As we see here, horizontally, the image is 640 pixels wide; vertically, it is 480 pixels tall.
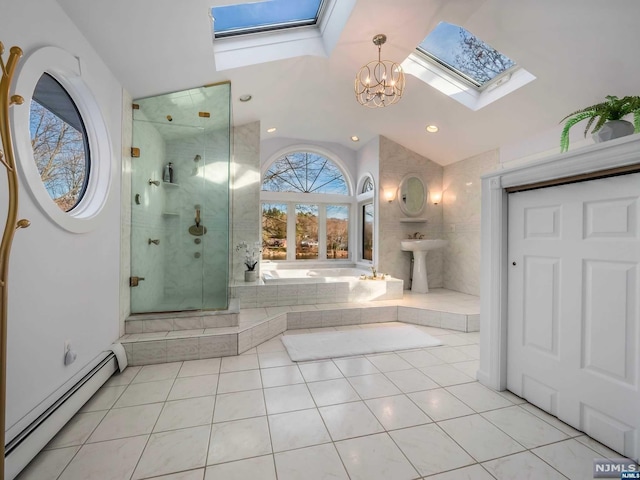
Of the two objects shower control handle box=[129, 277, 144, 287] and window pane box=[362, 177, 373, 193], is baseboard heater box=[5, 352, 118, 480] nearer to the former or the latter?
shower control handle box=[129, 277, 144, 287]

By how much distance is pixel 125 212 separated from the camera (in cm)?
269

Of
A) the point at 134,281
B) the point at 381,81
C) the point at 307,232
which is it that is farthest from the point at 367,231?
the point at 134,281

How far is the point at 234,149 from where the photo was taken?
178 inches

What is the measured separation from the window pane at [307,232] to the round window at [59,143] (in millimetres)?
3694

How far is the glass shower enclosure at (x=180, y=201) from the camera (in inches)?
116

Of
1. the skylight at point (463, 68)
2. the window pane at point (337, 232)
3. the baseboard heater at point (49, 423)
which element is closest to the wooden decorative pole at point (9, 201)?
the baseboard heater at point (49, 423)

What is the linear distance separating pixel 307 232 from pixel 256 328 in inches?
116

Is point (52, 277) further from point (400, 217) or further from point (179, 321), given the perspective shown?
point (400, 217)

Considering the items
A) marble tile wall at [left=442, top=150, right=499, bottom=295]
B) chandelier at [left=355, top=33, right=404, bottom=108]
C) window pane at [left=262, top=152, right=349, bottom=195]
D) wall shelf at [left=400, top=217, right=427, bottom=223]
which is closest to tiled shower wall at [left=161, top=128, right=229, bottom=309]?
chandelier at [left=355, top=33, right=404, bottom=108]

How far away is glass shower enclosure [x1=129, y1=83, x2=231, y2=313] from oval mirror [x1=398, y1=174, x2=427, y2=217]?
9.94ft

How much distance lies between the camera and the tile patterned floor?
1.38m

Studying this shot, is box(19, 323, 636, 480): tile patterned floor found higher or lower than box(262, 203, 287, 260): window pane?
lower

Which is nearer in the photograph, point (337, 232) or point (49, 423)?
point (49, 423)

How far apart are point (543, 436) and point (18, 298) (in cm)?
278
